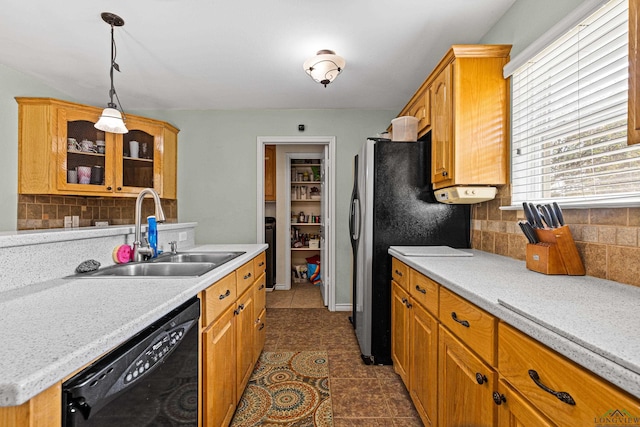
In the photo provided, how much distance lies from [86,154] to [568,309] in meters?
3.70

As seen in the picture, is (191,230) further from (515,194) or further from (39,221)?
(515,194)

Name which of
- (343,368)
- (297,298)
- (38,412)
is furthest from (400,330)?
(297,298)

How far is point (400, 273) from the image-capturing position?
1.91 metres

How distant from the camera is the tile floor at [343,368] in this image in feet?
5.39

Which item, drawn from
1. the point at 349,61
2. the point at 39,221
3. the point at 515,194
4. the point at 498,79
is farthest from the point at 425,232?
the point at 39,221

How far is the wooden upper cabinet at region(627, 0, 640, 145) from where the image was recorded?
0.76m

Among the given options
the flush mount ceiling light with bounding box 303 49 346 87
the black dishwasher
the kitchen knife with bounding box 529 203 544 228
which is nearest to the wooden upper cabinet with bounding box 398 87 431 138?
the flush mount ceiling light with bounding box 303 49 346 87

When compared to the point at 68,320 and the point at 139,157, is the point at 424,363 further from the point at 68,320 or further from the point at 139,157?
the point at 139,157

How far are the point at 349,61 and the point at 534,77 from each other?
1.31 metres

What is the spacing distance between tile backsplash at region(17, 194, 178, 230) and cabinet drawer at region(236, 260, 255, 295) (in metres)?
1.90

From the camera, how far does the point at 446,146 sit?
6.14 ft

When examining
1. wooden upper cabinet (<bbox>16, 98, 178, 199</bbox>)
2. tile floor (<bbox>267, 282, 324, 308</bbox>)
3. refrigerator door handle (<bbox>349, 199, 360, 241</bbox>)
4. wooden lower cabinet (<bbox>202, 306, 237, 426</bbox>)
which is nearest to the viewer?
wooden lower cabinet (<bbox>202, 306, 237, 426</bbox>)

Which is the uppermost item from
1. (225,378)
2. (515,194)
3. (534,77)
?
(534,77)

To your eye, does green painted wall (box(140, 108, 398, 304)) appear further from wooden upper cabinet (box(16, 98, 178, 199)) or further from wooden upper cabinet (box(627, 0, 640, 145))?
wooden upper cabinet (box(627, 0, 640, 145))
